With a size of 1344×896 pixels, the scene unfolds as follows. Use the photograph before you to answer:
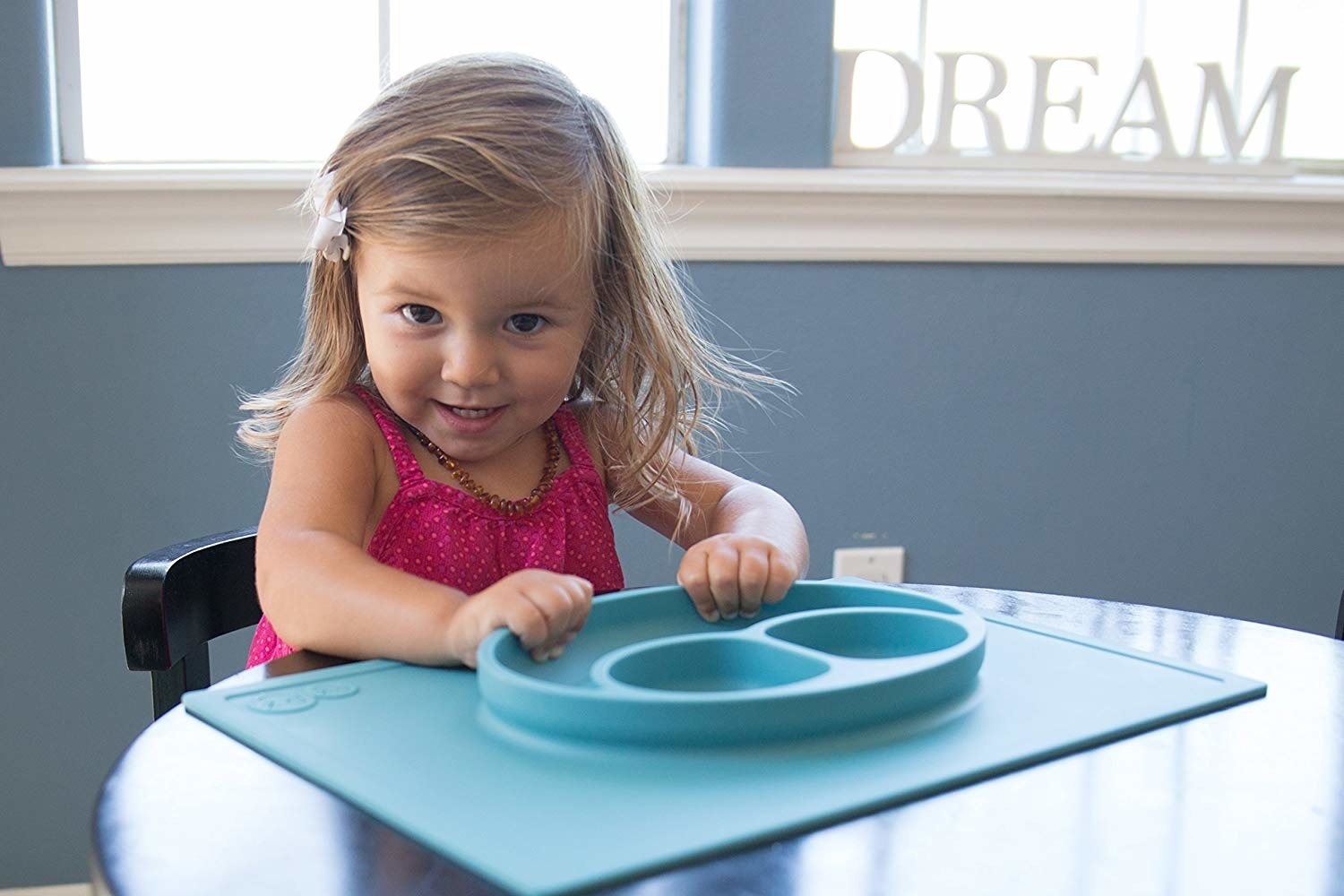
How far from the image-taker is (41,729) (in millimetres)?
1530

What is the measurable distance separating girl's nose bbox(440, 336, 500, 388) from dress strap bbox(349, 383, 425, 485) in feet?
0.39

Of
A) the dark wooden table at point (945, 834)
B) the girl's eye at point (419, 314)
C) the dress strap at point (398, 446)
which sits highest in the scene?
the girl's eye at point (419, 314)

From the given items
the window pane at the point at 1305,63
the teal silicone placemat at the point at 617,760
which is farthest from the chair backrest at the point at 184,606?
the window pane at the point at 1305,63

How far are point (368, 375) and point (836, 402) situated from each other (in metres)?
0.76

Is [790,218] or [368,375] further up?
[790,218]

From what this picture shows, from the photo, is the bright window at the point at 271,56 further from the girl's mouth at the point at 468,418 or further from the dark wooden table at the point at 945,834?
the dark wooden table at the point at 945,834

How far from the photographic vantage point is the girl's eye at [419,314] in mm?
929

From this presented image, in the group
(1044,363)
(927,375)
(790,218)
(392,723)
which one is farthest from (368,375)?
(1044,363)

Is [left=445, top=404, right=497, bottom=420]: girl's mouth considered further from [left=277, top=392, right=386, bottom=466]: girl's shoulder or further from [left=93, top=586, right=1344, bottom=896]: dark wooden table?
[left=93, top=586, right=1344, bottom=896]: dark wooden table

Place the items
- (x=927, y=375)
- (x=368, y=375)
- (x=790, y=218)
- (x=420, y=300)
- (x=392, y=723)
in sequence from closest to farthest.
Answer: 1. (x=392, y=723)
2. (x=420, y=300)
3. (x=368, y=375)
4. (x=790, y=218)
5. (x=927, y=375)

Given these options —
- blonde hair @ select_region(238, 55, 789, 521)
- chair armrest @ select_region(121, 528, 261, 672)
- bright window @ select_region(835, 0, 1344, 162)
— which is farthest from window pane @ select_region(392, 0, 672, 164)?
chair armrest @ select_region(121, 528, 261, 672)

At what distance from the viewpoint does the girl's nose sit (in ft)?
2.98

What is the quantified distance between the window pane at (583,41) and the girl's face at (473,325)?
0.66 metres

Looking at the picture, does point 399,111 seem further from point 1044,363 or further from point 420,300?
point 1044,363
